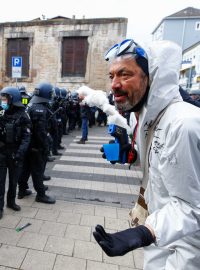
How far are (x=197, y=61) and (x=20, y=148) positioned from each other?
86.9 feet

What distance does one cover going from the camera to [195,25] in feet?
136

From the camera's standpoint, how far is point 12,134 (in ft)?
12.3

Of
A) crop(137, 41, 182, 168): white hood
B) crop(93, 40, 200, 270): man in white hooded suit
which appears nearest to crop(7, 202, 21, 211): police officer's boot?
crop(93, 40, 200, 270): man in white hooded suit

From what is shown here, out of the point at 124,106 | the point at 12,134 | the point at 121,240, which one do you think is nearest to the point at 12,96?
the point at 12,134

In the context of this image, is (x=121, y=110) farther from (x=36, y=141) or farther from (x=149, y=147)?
(x=36, y=141)

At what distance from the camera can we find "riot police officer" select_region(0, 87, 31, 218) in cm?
377

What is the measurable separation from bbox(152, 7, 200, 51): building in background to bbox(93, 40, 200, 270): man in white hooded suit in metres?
43.4

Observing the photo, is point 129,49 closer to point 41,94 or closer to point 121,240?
point 121,240

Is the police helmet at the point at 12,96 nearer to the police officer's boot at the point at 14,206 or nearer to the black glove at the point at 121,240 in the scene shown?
the police officer's boot at the point at 14,206

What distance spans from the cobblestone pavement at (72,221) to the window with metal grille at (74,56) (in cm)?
1393

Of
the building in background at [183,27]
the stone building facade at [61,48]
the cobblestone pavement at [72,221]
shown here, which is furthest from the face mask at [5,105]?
the building in background at [183,27]

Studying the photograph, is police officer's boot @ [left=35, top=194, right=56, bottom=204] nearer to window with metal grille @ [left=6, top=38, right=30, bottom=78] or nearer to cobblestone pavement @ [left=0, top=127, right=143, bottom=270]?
cobblestone pavement @ [left=0, top=127, right=143, bottom=270]

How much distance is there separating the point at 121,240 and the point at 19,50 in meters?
21.4

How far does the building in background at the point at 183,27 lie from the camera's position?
1618 inches
